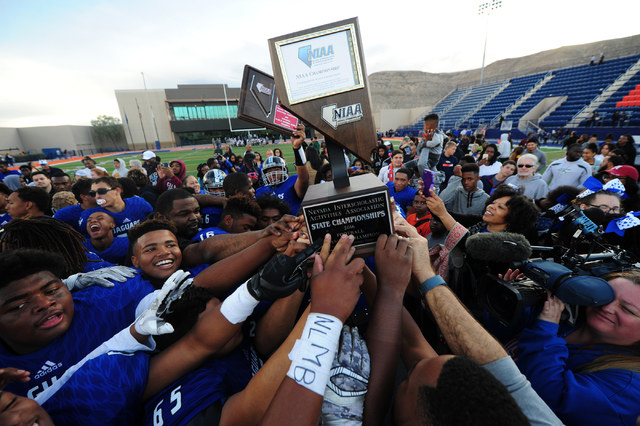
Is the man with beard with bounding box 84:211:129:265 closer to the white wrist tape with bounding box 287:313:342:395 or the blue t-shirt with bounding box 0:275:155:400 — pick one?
the blue t-shirt with bounding box 0:275:155:400

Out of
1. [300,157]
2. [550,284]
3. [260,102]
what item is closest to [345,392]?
[550,284]

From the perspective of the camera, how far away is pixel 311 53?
1.53m

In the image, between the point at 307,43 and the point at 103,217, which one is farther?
the point at 103,217

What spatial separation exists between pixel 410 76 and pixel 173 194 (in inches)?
3939

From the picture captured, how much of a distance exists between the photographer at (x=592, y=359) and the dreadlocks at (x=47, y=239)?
10.7 ft

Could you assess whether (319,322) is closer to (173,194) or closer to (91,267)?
(91,267)

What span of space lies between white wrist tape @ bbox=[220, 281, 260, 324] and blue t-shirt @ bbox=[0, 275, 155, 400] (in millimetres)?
859

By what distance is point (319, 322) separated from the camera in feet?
3.35

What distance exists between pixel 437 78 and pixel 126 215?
10079 centimetres

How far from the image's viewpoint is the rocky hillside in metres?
63.1

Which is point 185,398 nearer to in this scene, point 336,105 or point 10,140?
point 336,105

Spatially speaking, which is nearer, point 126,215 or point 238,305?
point 238,305

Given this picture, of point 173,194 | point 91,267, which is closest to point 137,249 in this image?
point 91,267

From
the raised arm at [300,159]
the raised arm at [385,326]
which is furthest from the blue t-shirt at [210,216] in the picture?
the raised arm at [385,326]
